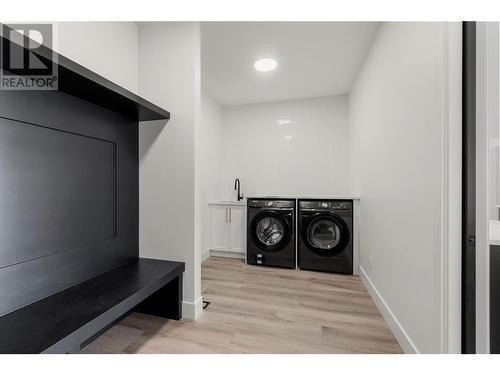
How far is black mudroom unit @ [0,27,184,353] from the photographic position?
3.54 ft

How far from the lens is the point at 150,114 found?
1748 mm

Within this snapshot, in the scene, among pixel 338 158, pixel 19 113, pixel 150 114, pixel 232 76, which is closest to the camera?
pixel 19 113

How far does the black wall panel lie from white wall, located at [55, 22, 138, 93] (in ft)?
0.98

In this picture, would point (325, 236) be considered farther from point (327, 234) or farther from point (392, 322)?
point (392, 322)

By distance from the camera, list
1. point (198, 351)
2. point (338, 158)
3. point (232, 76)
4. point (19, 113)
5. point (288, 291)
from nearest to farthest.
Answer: point (19, 113)
point (198, 351)
point (288, 291)
point (232, 76)
point (338, 158)

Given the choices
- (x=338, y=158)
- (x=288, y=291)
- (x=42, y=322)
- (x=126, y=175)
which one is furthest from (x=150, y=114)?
(x=338, y=158)

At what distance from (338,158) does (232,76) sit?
1.98 meters

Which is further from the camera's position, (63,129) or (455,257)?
(63,129)

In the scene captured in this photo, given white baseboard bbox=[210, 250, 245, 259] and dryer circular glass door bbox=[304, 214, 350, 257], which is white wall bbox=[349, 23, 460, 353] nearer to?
dryer circular glass door bbox=[304, 214, 350, 257]

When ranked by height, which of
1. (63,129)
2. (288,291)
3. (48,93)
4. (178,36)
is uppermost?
(178,36)

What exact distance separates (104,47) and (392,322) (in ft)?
9.57

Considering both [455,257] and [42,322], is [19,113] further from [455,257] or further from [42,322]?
[455,257]

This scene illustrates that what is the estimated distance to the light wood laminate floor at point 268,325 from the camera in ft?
4.73

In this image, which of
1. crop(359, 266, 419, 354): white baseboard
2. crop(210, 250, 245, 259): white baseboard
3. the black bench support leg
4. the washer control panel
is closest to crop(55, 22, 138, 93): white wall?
the black bench support leg
